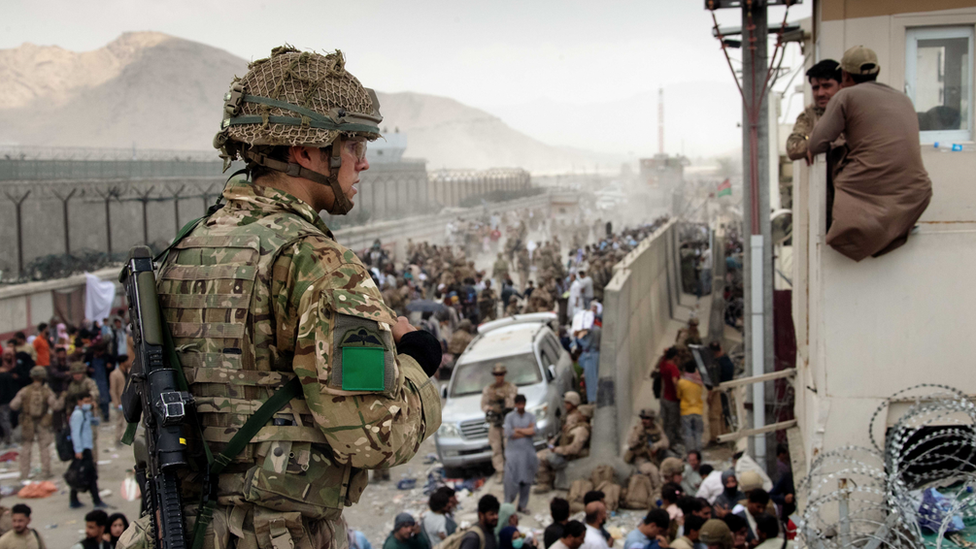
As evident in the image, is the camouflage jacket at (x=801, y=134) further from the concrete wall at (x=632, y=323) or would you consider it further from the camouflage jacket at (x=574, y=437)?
the concrete wall at (x=632, y=323)

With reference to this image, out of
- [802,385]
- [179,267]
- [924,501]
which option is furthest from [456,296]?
[179,267]

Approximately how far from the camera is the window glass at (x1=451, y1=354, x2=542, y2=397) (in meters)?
11.2

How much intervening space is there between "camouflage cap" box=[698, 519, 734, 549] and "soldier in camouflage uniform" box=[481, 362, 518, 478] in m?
3.98

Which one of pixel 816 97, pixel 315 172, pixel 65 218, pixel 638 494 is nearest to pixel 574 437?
pixel 638 494

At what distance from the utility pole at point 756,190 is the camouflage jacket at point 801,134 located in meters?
3.03

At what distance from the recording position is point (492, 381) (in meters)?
11.2

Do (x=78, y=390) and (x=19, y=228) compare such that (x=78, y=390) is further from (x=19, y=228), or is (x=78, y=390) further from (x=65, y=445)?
(x=19, y=228)

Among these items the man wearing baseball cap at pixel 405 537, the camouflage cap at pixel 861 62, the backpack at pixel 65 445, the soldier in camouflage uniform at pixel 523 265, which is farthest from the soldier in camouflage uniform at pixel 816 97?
the soldier in camouflage uniform at pixel 523 265

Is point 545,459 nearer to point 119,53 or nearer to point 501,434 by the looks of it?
point 501,434

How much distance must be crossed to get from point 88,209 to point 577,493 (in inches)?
796

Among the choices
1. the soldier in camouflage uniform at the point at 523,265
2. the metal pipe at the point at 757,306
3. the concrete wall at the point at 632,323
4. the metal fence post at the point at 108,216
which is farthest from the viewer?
the soldier in camouflage uniform at the point at 523,265

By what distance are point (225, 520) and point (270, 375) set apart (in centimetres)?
34

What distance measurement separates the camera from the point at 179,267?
1.89 metres

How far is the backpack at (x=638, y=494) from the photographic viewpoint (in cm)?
901
